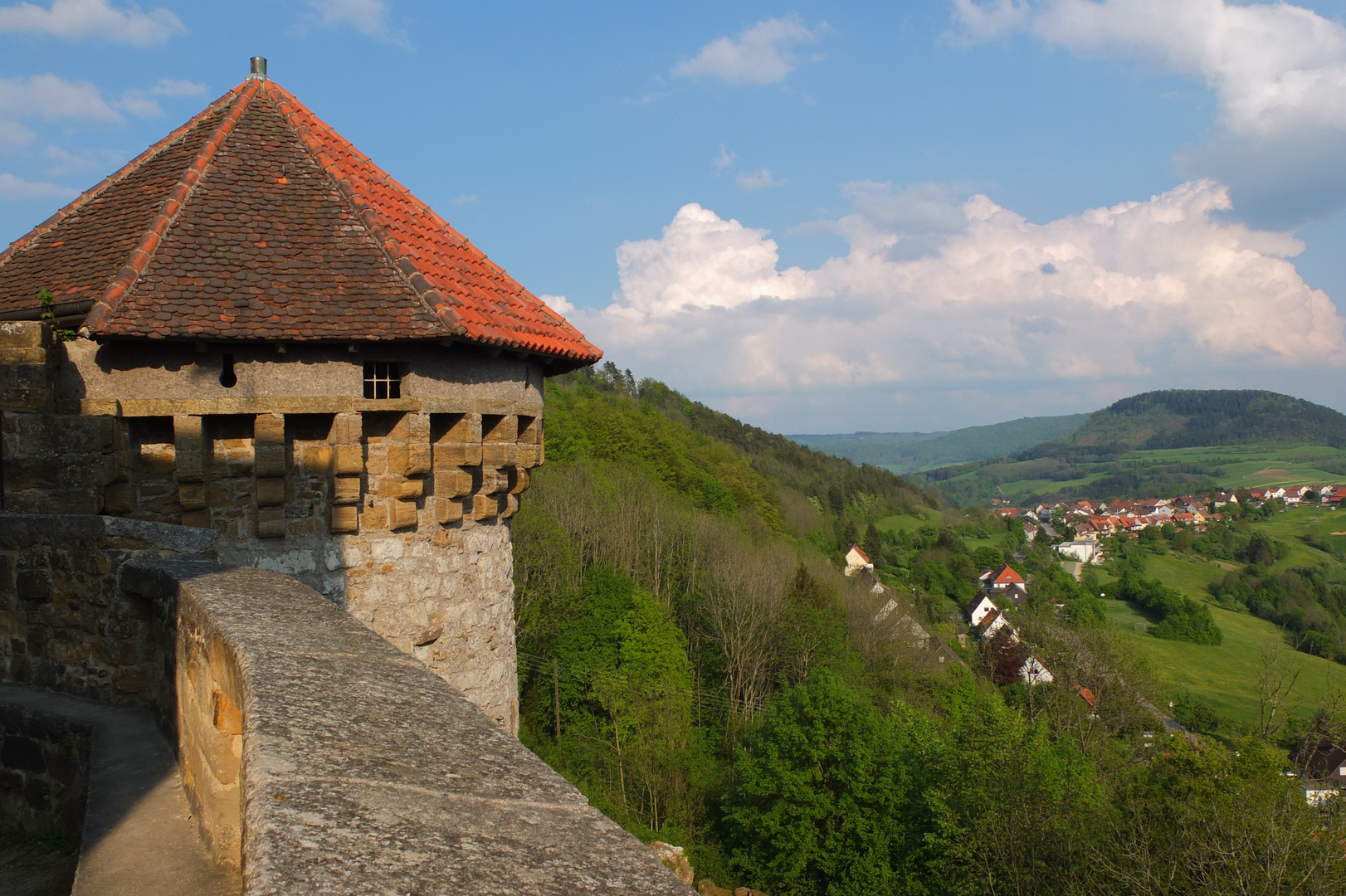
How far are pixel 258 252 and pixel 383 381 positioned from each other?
1.24 m

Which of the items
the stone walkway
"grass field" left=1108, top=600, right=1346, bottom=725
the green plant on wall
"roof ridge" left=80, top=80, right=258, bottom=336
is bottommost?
"grass field" left=1108, top=600, right=1346, bottom=725

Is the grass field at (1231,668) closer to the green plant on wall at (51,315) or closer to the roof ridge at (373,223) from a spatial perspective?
the roof ridge at (373,223)

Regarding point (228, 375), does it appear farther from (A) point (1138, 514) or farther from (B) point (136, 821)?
(A) point (1138, 514)

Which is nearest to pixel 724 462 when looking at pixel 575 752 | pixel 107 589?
pixel 575 752

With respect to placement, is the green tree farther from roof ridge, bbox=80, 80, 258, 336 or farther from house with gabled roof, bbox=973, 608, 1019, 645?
house with gabled roof, bbox=973, 608, 1019, 645

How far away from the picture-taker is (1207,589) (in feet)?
258

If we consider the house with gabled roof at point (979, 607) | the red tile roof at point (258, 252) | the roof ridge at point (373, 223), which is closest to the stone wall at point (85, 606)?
the red tile roof at point (258, 252)

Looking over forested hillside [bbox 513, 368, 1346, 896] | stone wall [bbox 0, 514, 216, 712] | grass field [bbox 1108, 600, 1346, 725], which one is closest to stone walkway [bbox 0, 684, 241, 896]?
stone wall [bbox 0, 514, 216, 712]

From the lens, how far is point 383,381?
6633mm

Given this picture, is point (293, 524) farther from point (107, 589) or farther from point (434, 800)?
point (434, 800)

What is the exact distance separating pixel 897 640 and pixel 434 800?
3958 cm

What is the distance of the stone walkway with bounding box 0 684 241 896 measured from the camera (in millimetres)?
2822

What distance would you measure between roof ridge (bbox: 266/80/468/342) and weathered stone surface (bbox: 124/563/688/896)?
3552 mm

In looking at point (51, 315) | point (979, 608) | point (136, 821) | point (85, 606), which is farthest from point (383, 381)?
point (979, 608)
